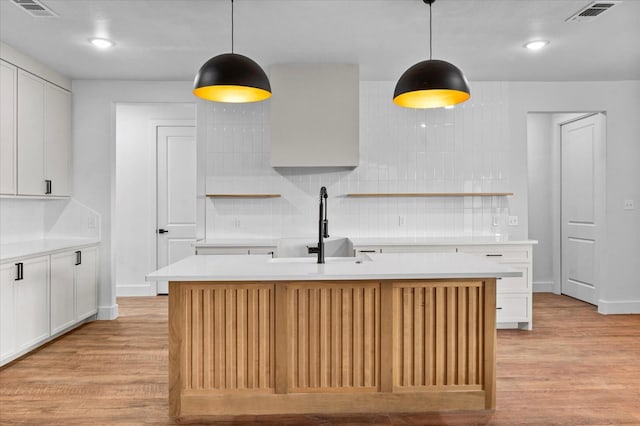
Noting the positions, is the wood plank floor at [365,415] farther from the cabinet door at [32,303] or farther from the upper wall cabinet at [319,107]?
the upper wall cabinet at [319,107]

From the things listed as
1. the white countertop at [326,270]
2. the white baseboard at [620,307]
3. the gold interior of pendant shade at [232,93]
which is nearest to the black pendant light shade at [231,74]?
the gold interior of pendant shade at [232,93]

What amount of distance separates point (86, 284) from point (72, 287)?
27cm

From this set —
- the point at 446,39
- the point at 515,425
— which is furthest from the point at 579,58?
the point at 515,425

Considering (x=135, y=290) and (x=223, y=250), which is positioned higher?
(x=223, y=250)

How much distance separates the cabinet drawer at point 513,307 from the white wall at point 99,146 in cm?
379

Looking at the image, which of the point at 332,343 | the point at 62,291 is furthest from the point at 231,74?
the point at 62,291

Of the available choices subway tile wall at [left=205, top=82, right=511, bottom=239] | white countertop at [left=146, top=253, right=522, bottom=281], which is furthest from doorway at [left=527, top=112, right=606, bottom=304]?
white countertop at [left=146, top=253, right=522, bottom=281]

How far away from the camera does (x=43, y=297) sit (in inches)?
157

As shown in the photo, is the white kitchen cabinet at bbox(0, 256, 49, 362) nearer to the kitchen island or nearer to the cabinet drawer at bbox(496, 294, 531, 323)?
the kitchen island

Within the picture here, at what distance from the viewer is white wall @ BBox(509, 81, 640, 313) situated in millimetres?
5168

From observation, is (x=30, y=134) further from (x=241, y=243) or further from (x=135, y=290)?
(x=135, y=290)

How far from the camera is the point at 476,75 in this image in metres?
4.92

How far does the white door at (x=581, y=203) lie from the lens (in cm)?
535

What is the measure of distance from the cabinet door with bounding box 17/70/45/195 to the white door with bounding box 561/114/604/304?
577 cm
